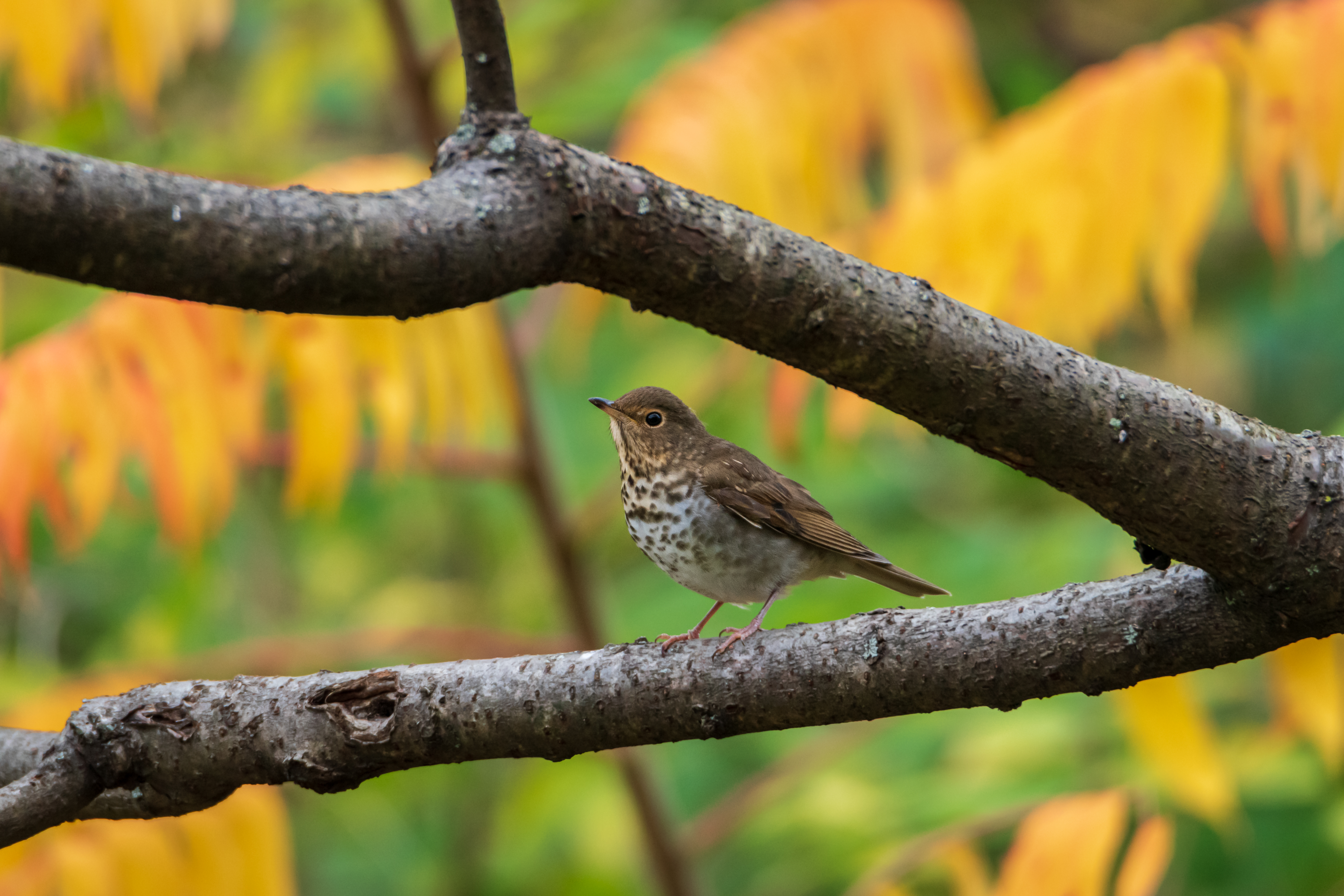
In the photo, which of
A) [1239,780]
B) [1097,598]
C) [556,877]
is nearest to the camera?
[1097,598]

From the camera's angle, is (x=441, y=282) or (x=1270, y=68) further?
(x=1270, y=68)

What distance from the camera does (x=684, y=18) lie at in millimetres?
8266

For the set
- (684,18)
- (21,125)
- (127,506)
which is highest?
(684,18)

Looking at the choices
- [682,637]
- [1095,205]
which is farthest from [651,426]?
[1095,205]

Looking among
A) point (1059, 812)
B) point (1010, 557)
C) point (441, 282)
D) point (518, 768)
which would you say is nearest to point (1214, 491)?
point (441, 282)

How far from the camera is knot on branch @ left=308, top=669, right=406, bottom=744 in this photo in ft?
7.86

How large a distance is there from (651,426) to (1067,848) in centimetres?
179

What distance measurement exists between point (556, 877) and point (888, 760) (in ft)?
7.11

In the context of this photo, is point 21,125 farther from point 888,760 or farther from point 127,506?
point 888,760

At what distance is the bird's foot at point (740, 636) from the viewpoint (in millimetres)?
2447

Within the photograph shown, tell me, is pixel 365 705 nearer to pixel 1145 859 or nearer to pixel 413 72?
pixel 1145 859

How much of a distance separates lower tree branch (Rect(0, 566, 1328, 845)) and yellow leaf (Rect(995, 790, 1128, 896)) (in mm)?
1307

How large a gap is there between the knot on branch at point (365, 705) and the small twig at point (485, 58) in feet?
3.81

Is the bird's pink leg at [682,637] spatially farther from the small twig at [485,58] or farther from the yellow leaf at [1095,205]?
the yellow leaf at [1095,205]
